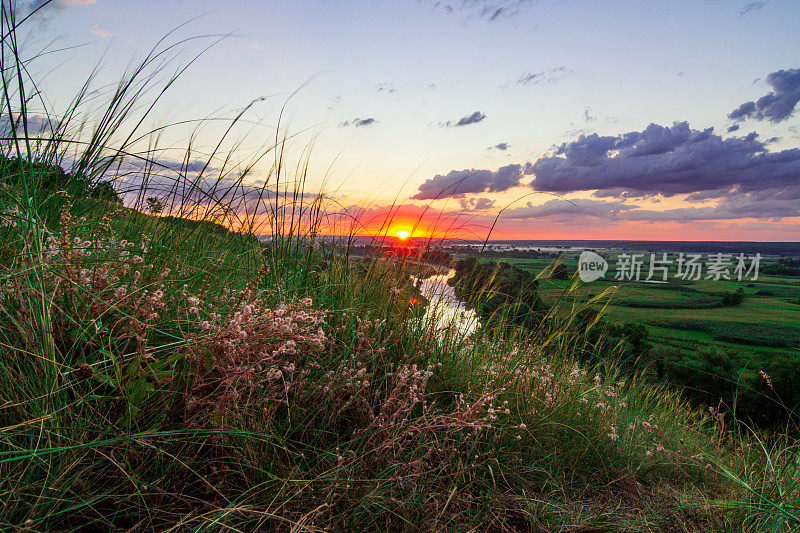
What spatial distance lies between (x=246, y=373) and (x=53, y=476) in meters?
0.62

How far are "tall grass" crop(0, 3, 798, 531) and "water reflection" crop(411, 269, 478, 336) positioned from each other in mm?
136

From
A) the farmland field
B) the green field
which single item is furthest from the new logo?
the green field

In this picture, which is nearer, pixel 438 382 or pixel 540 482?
Result: pixel 540 482

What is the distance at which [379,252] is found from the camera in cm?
411

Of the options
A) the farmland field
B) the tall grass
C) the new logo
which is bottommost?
the farmland field

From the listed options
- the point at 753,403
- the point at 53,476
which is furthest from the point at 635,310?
the point at 53,476

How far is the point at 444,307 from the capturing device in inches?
144

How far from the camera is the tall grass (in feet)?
4.66

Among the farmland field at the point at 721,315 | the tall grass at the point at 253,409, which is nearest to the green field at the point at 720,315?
the farmland field at the point at 721,315

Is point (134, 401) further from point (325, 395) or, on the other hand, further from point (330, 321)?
point (330, 321)

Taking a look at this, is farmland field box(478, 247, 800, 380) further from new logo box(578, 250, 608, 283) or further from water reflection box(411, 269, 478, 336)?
water reflection box(411, 269, 478, 336)

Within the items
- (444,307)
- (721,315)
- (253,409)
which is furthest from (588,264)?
(721,315)

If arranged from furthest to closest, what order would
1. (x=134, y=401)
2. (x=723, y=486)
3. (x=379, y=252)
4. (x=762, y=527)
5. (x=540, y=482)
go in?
(x=379, y=252)
(x=723, y=486)
(x=540, y=482)
(x=762, y=527)
(x=134, y=401)

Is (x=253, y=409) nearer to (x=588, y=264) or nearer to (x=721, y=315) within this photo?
(x=588, y=264)
